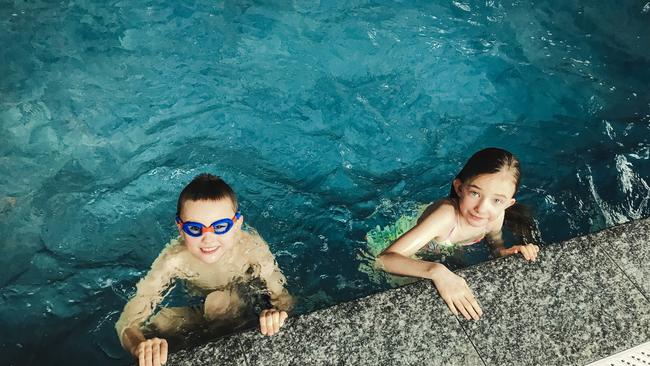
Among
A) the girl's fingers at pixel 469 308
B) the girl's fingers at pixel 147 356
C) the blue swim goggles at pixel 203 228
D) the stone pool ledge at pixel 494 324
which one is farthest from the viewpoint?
the blue swim goggles at pixel 203 228

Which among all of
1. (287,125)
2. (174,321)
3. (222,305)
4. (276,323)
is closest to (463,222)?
(276,323)

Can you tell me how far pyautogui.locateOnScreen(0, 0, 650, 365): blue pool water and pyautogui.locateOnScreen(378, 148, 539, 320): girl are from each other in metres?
1.09

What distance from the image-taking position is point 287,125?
6.83 metres

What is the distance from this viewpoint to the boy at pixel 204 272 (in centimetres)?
353

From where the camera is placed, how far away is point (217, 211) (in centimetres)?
368

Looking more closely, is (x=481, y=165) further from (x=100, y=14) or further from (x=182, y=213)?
(x=100, y=14)

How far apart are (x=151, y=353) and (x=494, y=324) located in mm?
2142

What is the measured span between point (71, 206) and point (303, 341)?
3.66 metres

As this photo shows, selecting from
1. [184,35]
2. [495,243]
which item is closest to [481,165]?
[495,243]

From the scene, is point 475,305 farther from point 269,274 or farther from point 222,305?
point 222,305

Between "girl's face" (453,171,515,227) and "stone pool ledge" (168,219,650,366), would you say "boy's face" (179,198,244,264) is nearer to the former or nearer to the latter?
"stone pool ledge" (168,219,650,366)

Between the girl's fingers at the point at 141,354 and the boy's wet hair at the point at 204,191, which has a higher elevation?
the boy's wet hair at the point at 204,191

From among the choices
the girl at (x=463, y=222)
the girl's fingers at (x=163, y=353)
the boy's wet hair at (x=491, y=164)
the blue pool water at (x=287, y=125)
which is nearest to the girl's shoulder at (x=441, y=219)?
the girl at (x=463, y=222)

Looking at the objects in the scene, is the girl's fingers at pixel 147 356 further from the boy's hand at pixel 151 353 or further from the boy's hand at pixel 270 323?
the boy's hand at pixel 270 323
